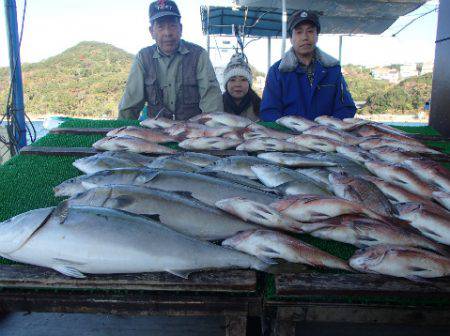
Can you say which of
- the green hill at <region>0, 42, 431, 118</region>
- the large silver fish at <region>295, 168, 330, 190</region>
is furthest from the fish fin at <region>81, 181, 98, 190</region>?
the green hill at <region>0, 42, 431, 118</region>

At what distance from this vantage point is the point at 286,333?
1.75m

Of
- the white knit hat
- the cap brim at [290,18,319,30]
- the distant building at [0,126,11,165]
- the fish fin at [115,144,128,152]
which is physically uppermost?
the cap brim at [290,18,319,30]

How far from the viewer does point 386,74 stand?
120 ft

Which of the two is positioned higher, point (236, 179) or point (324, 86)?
point (324, 86)

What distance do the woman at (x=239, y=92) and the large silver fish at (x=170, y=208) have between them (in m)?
4.18

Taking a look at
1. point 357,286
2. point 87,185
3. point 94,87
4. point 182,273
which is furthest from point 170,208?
point 94,87

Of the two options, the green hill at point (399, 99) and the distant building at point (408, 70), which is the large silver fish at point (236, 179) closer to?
the green hill at point (399, 99)

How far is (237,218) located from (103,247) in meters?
0.74

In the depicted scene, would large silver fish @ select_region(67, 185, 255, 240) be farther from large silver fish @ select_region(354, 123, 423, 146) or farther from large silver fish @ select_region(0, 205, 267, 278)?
large silver fish @ select_region(354, 123, 423, 146)

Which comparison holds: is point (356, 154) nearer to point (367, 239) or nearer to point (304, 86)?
point (367, 239)

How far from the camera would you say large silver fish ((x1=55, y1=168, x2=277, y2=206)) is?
8.09 feet

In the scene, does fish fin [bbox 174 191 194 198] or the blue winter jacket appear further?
the blue winter jacket

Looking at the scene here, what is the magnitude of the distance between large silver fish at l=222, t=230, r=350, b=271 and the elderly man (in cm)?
425

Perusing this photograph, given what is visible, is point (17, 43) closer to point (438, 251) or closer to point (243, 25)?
point (438, 251)
